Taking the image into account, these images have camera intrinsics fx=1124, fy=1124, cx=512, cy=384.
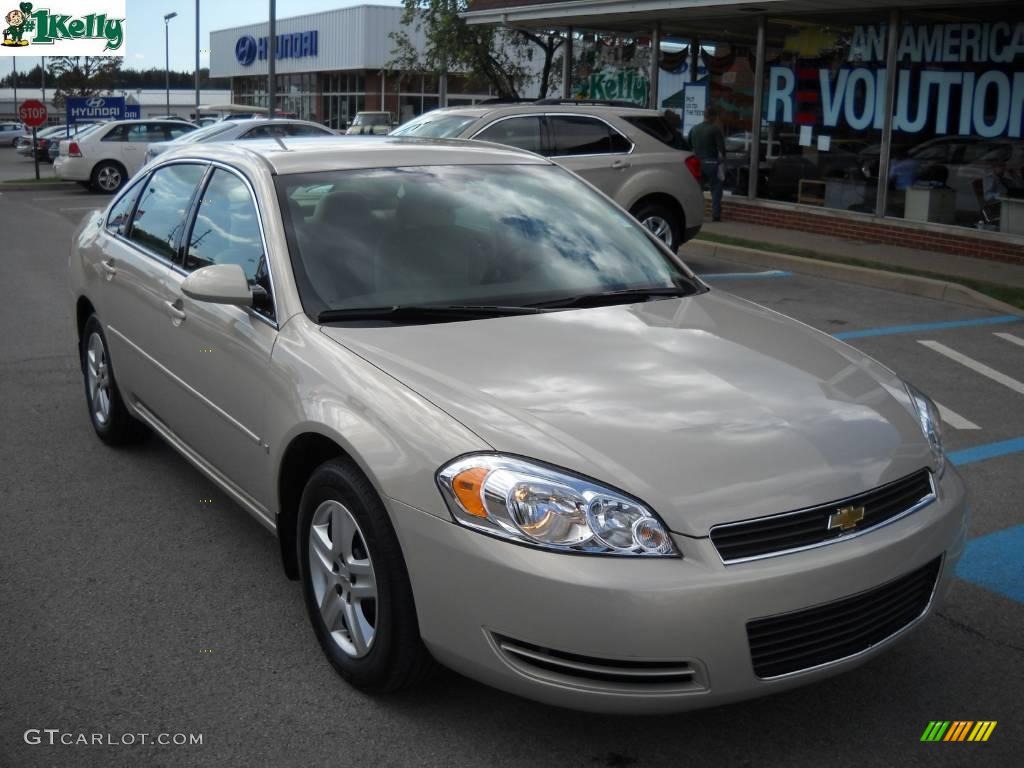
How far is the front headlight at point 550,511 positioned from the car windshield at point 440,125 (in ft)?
31.6

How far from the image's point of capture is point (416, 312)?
3805 mm

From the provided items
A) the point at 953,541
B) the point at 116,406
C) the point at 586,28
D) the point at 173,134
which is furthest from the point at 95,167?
the point at 953,541

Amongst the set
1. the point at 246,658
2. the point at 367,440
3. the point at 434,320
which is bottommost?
the point at 246,658

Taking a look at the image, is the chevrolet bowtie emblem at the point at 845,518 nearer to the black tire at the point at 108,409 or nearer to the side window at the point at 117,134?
the black tire at the point at 108,409

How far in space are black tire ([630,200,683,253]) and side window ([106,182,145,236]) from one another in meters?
7.38

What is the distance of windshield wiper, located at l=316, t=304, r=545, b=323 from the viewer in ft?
12.3

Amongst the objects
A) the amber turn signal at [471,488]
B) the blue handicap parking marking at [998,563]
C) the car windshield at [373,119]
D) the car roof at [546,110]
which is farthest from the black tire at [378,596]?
the car windshield at [373,119]

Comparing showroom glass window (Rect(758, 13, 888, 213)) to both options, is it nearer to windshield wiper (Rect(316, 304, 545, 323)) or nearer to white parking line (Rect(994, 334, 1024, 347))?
white parking line (Rect(994, 334, 1024, 347))

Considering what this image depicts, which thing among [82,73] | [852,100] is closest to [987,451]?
[852,100]

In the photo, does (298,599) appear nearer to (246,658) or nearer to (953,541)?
(246,658)

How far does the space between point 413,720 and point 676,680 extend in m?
0.87

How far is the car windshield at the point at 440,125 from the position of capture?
40.4ft

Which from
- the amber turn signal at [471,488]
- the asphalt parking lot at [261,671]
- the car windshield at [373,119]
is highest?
the car windshield at [373,119]

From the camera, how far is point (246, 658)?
3648mm
